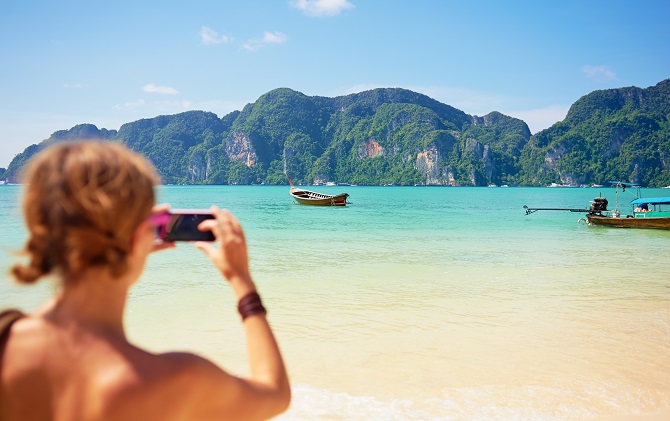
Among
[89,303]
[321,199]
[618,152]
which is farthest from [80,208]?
[618,152]

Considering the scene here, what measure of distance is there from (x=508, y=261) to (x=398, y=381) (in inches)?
399

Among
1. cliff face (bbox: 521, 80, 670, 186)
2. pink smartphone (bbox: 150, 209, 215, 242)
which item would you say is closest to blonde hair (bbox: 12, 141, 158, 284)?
pink smartphone (bbox: 150, 209, 215, 242)

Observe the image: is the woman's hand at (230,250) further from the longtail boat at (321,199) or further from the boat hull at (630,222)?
the longtail boat at (321,199)

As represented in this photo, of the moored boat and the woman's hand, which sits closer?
the woman's hand

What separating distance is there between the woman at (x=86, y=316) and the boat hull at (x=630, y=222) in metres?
30.2

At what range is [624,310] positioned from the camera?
812 centimetres

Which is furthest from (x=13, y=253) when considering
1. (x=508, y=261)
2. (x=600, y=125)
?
(x=600, y=125)

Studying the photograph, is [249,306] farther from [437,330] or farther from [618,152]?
[618,152]

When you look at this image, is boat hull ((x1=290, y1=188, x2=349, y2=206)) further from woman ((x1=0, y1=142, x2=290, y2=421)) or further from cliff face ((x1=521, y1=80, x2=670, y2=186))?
cliff face ((x1=521, y1=80, x2=670, y2=186))

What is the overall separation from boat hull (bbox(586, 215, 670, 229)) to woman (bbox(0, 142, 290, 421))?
99.1 feet

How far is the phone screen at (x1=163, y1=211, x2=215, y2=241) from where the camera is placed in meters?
1.21

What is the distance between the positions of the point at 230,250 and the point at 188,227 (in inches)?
4.8

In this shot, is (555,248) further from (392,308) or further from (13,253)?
(13,253)

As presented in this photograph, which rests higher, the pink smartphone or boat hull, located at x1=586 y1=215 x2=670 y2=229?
the pink smartphone
